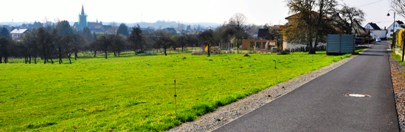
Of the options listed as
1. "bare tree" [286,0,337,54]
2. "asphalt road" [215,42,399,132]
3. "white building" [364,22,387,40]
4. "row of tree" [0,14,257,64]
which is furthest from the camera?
"white building" [364,22,387,40]

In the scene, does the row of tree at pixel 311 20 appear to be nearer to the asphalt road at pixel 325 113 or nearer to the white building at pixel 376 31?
the asphalt road at pixel 325 113

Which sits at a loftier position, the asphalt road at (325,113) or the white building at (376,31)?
the white building at (376,31)

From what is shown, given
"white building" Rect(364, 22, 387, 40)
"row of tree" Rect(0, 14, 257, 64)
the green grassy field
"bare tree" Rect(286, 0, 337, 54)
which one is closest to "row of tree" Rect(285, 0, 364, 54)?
"bare tree" Rect(286, 0, 337, 54)

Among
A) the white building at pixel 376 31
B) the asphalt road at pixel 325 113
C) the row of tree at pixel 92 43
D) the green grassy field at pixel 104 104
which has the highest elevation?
the white building at pixel 376 31

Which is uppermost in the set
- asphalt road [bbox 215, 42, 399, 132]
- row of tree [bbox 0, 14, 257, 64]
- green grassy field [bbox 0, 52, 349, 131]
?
row of tree [bbox 0, 14, 257, 64]

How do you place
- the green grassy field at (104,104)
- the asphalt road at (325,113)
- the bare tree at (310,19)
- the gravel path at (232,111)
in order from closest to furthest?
1. the asphalt road at (325,113)
2. the gravel path at (232,111)
3. the green grassy field at (104,104)
4. the bare tree at (310,19)

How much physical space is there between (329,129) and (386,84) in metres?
12.8

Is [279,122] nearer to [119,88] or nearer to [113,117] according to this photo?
[113,117]

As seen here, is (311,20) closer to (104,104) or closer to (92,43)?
(104,104)

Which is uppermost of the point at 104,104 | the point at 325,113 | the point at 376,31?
the point at 376,31

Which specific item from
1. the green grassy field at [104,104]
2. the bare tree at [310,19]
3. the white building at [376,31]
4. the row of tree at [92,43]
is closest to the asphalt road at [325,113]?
the green grassy field at [104,104]

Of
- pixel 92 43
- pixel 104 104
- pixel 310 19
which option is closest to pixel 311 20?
pixel 310 19

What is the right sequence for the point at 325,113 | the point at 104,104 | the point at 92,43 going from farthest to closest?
the point at 92,43 < the point at 104,104 < the point at 325,113

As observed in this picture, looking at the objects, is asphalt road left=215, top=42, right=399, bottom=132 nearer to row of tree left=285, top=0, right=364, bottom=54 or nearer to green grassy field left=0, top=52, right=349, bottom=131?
green grassy field left=0, top=52, right=349, bottom=131
